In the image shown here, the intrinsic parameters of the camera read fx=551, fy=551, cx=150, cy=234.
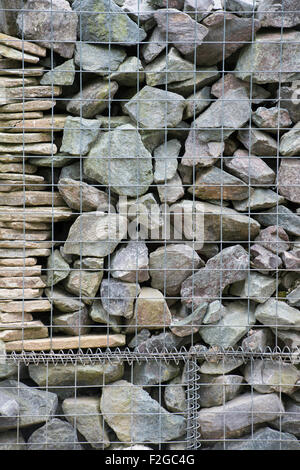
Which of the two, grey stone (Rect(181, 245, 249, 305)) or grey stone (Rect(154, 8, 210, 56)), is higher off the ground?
grey stone (Rect(154, 8, 210, 56))

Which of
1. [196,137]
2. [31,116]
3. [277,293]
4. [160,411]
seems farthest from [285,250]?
[31,116]

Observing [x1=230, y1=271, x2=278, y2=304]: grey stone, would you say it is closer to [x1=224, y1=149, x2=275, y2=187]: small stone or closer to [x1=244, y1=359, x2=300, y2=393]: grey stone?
[x1=244, y1=359, x2=300, y2=393]: grey stone

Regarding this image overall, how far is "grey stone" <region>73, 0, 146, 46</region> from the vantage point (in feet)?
9.09

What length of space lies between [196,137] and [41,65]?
0.88m

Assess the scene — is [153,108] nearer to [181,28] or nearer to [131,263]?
[181,28]

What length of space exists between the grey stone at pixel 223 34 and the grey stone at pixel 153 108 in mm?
276

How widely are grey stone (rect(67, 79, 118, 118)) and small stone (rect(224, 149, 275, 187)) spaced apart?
0.71 metres

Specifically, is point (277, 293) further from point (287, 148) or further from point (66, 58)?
point (66, 58)

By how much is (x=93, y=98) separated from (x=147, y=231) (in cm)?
73

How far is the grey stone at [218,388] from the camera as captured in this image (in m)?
2.79

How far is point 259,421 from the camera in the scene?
279cm

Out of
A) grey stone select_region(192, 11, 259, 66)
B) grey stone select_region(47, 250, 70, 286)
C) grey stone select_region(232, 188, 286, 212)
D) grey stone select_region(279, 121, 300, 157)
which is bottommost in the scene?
grey stone select_region(47, 250, 70, 286)

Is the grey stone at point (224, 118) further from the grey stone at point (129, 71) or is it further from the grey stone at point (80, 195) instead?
the grey stone at point (80, 195)

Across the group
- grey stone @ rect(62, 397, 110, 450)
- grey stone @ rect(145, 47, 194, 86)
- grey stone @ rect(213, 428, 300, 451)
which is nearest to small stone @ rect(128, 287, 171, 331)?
grey stone @ rect(62, 397, 110, 450)
